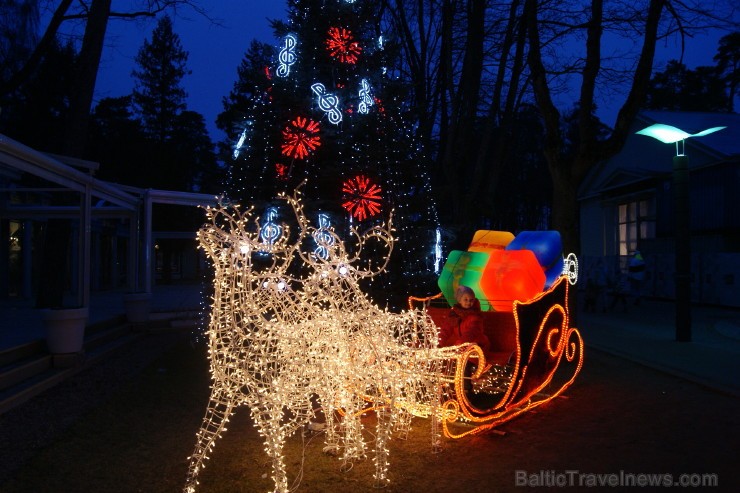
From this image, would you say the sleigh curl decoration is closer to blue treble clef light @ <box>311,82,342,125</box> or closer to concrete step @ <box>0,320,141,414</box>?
concrete step @ <box>0,320,141,414</box>

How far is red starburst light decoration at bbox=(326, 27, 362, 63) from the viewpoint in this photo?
10.4m

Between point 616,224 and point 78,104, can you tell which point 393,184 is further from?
point 616,224

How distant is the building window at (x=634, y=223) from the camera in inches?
928

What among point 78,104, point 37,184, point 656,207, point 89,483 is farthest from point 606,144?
point 656,207

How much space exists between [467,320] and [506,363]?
551mm

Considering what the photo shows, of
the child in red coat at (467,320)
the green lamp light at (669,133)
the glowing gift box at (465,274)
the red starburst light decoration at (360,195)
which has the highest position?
the green lamp light at (669,133)

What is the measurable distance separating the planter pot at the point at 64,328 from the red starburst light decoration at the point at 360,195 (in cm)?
414

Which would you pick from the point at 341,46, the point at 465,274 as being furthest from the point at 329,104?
the point at 465,274

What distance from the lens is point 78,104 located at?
1234 centimetres

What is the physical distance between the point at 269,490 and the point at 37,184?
43.9ft

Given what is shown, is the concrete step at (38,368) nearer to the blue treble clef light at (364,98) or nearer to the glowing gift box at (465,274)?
the glowing gift box at (465,274)

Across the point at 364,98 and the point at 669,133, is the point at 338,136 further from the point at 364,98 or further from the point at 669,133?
the point at 669,133

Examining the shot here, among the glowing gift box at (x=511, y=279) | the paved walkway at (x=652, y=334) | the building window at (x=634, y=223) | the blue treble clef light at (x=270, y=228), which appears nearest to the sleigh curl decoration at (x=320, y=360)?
the glowing gift box at (x=511, y=279)

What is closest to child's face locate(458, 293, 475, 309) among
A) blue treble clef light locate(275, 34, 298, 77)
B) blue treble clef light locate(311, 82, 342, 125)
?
blue treble clef light locate(311, 82, 342, 125)
